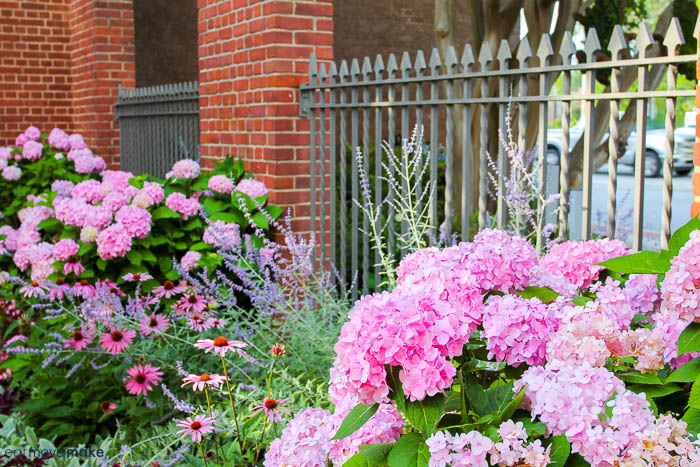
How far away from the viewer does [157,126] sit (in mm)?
7434

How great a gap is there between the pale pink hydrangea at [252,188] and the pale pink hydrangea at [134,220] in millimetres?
661

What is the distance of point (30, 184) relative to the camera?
282 inches

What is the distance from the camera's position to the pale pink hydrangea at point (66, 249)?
4469 mm

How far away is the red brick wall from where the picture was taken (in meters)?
9.50

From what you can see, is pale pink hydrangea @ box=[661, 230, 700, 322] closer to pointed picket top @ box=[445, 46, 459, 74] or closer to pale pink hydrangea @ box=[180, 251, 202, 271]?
pointed picket top @ box=[445, 46, 459, 74]

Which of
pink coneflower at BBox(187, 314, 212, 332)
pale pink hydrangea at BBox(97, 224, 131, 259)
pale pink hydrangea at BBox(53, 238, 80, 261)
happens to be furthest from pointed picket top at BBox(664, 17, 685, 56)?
pale pink hydrangea at BBox(53, 238, 80, 261)

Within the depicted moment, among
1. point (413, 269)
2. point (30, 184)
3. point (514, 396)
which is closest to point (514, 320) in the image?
point (514, 396)

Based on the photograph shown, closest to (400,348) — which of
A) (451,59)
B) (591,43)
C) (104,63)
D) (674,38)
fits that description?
(674,38)

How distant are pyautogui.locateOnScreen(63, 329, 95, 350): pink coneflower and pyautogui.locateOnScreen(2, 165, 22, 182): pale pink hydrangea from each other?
4.04 meters

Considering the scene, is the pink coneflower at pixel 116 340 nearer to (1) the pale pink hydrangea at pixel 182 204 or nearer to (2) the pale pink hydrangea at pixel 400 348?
(1) the pale pink hydrangea at pixel 182 204

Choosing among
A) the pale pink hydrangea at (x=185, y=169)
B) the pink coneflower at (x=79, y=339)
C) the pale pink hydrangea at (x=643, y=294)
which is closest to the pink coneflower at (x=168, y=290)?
the pink coneflower at (x=79, y=339)

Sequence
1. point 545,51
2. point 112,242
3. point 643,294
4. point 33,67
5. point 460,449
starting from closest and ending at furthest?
point 460,449 → point 643,294 → point 545,51 → point 112,242 → point 33,67

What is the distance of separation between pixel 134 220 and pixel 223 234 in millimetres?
507

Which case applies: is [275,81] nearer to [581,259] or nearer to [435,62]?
[435,62]
